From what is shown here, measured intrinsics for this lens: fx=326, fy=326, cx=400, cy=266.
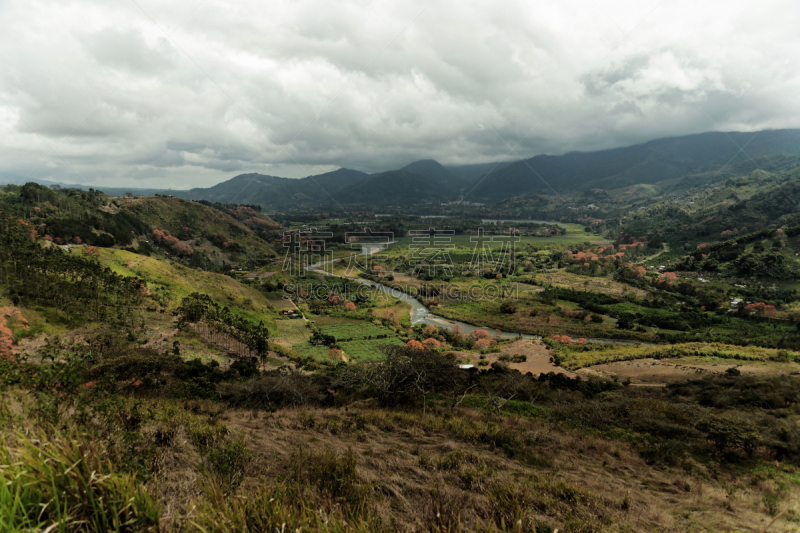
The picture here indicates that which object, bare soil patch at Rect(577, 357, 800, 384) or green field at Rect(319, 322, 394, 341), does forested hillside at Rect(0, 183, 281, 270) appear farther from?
bare soil patch at Rect(577, 357, 800, 384)

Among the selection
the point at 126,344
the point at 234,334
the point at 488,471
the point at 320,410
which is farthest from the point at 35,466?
the point at 234,334

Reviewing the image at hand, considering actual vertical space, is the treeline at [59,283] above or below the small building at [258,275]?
above

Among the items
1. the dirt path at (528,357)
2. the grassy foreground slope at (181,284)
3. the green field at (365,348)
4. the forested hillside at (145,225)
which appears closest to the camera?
the dirt path at (528,357)

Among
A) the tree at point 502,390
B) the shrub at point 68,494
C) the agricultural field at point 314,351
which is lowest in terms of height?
the agricultural field at point 314,351

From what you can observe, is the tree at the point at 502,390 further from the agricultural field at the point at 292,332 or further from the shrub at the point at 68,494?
the agricultural field at the point at 292,332

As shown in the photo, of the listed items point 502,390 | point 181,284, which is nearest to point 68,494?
point 502,390

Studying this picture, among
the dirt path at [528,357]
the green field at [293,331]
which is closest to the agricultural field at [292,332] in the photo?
the green field at [293,331]

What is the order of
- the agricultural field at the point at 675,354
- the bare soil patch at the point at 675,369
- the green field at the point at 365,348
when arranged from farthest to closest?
1. the green field at the point at 365,348
2. the agricultural field at the point at 675,354
3. the bare soil patch at the point at 675,369
